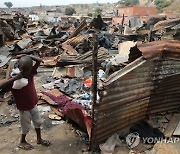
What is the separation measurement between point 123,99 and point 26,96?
158 centimetres

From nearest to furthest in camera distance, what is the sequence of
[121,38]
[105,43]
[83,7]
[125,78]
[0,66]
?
1. [125,78]
2. [0,66]
3. [105,43]
4. [121,38]
5. [83,7]

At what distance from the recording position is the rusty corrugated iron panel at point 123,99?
4.01 metres

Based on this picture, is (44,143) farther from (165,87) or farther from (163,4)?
(163,4)

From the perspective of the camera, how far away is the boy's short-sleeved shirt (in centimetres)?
389

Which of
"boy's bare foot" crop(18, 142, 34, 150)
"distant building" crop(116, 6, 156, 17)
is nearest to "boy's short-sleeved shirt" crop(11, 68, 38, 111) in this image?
"boy's bare foot" crop(18, 142, 34, 150)

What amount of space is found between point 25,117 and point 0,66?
567 centimetres

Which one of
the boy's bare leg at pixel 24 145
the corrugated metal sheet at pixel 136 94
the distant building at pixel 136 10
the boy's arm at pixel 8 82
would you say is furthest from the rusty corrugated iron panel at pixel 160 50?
the distant building at pixel 136 10

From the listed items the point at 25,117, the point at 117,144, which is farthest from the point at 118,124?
the point at 25,117

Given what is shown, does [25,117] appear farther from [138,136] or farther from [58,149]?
[138,136]

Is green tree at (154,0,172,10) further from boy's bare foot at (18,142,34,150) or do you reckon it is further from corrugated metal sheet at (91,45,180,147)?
boy's bare foot at (18,142,34,150)

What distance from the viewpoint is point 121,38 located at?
13344mm

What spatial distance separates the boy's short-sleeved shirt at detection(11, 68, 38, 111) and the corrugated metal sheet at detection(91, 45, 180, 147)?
1039 millimetres

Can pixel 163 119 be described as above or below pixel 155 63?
below

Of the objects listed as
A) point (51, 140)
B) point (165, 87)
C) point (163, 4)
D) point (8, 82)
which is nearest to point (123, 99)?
point (165, 87)
